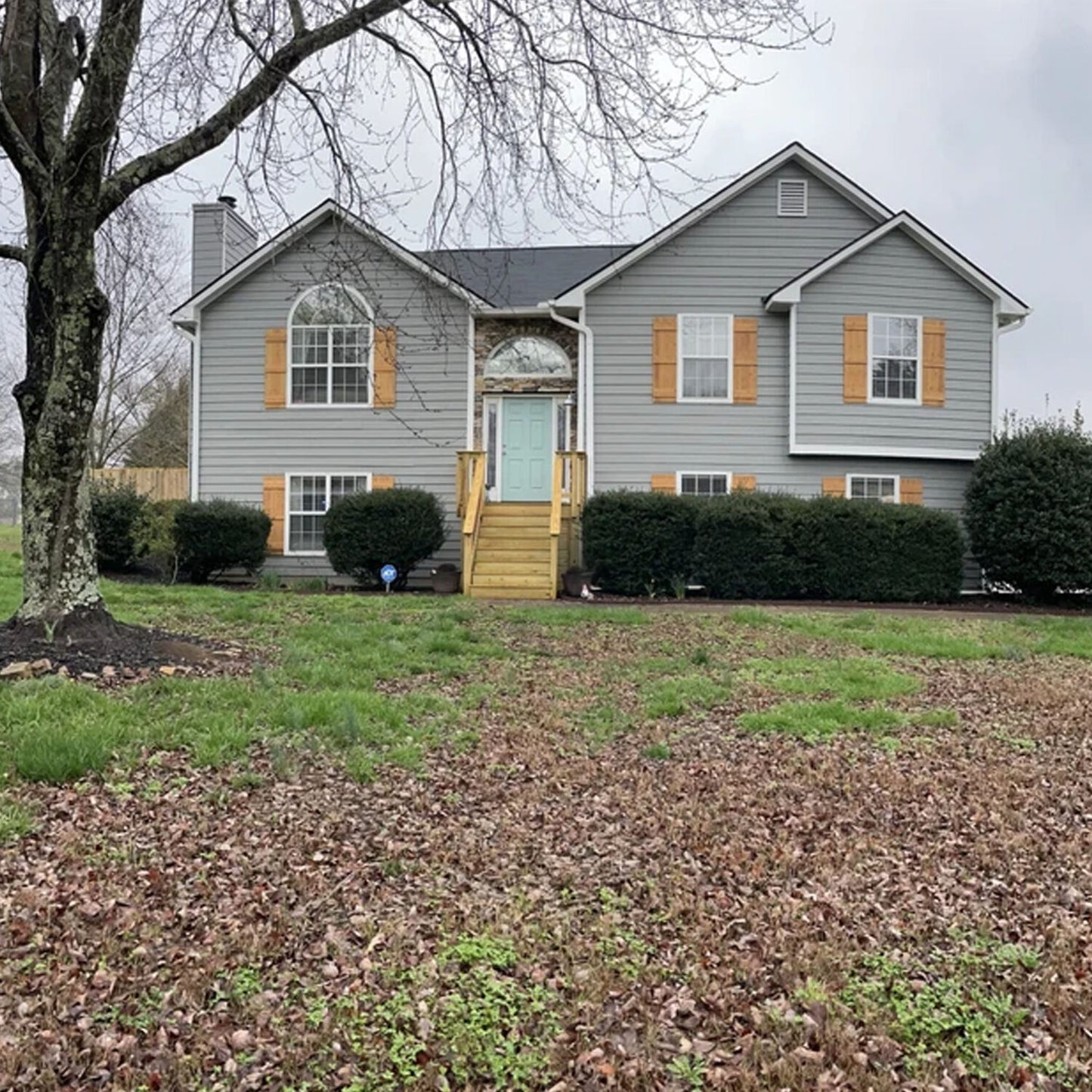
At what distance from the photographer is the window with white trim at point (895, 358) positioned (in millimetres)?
14188

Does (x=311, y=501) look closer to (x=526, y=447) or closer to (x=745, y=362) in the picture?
(x=526, y=447)

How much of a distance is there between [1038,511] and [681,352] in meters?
5.86

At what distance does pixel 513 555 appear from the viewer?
13.5 meters

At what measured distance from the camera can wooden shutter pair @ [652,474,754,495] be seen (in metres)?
14.3

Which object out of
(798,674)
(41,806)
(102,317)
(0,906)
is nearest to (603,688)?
(798,674)

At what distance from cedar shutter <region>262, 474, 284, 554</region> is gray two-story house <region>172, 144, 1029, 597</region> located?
3 centimetres

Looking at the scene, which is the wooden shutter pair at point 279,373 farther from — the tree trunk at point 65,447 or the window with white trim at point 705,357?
the tree trunk at point 65,447

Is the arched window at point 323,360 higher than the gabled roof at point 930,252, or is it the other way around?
the gabled roof at point 930,252

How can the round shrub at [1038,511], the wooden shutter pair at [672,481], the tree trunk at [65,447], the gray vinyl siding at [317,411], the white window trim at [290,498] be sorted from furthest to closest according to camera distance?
the white window trim at [290,498] < the gray vinyl siding at [317,411] < the wooden shutter pair at [672,481] < the round shrub at [1038,511] < the tree trunk at [65,447]

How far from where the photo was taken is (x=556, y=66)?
7.58 m

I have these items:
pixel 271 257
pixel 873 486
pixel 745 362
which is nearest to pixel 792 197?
pixel 745 362

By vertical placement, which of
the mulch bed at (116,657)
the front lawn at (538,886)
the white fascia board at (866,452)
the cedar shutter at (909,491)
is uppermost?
the white fascia board at (866,452)

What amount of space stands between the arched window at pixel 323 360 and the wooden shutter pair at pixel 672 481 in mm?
5148

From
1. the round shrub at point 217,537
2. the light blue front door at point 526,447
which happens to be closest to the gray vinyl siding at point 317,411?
the light blue front door at point 526,447
